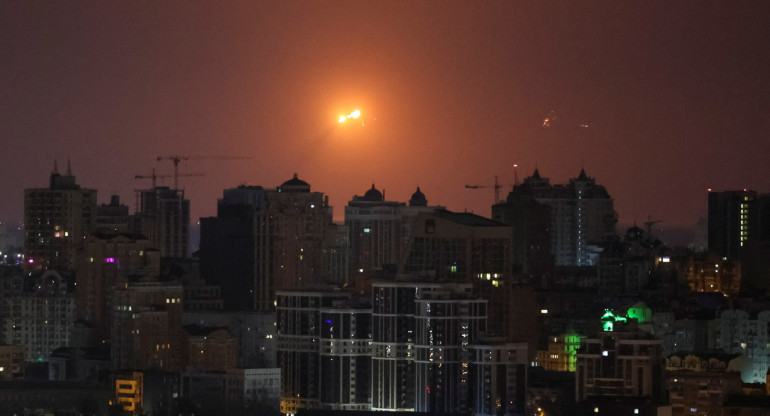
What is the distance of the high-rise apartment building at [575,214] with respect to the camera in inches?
4382

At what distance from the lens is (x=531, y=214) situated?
10494cm

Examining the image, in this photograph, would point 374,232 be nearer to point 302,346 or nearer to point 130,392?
point 302,346

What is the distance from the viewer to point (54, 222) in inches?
3971

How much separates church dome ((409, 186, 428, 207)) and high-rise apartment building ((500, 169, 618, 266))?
215 inches

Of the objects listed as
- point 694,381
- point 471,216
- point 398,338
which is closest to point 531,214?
point 471,216

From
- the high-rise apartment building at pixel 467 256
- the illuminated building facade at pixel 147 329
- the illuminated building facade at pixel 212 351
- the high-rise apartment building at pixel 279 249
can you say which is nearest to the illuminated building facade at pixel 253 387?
the illuminated building facade at pixel 212 351

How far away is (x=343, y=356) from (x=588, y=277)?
22.1 metres

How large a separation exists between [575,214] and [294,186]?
19039 mm

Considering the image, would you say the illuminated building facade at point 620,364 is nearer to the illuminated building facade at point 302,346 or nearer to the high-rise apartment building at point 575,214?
the illuminated building facade at point 302,346

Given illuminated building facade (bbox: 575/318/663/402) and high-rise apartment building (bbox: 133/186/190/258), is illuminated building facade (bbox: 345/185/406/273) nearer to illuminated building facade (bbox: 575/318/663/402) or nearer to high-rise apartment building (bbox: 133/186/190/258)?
high-rise apartment building (bbox: 133/186/190/258)

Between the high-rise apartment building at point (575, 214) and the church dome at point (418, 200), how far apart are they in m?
5.46

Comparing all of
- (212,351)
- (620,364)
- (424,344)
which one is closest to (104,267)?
(212,351)

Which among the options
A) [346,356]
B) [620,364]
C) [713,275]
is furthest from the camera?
[713,275]

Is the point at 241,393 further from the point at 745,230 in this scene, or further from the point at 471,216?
the point at 745,230
